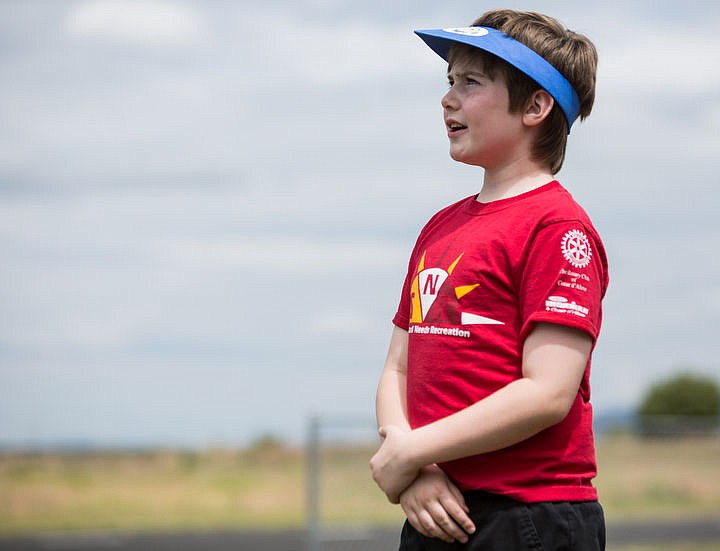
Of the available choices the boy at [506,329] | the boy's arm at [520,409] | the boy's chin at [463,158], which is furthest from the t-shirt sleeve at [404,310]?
the boy's arm at [520,409]

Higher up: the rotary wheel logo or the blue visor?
the blue visor

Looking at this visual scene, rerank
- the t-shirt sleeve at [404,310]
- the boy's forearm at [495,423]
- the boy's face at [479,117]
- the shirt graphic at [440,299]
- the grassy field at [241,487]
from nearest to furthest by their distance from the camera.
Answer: the boy's forearm at [495,423]
the shirt graphic at [440,299]
the boy's face at [479,117]
the t-shirt sleeve at [404,310]
the grassy field at [241,487]

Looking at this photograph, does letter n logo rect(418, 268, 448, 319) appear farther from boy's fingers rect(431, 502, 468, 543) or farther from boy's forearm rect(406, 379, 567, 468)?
boy's fingers rect(431, 502, 468, 543)

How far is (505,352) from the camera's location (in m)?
2.19

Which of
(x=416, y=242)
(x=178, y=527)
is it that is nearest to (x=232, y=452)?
(x=178, y=527)

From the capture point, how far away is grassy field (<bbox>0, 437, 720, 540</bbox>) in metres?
8.67

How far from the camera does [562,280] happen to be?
2.15 m

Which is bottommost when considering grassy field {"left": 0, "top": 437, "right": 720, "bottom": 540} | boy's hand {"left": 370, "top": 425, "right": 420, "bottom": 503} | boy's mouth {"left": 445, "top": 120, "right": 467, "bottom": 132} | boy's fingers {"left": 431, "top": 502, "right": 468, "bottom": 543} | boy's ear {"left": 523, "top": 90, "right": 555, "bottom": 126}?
grassy field {"left": 0, "top": 437, "right": 720, "bottom": 540}

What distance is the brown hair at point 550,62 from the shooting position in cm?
232

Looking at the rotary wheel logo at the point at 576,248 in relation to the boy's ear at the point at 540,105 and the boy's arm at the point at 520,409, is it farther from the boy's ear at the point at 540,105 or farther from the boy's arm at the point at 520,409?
the boy's ear at the point at 540,105

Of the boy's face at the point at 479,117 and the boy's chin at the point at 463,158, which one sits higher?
the boy's face at the point at 479,117

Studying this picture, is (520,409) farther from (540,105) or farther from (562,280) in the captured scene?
(540,105)

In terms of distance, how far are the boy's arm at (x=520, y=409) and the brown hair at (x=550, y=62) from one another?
1.57 feet

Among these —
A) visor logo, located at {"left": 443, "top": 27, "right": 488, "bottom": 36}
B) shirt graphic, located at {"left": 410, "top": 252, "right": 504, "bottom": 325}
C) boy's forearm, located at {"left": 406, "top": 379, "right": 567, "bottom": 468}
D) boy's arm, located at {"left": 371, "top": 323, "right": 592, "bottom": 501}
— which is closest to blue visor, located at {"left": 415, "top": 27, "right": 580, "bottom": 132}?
visor logo, located at {"left": 443, "top": 27, "right": 488, "bottom": 36}
